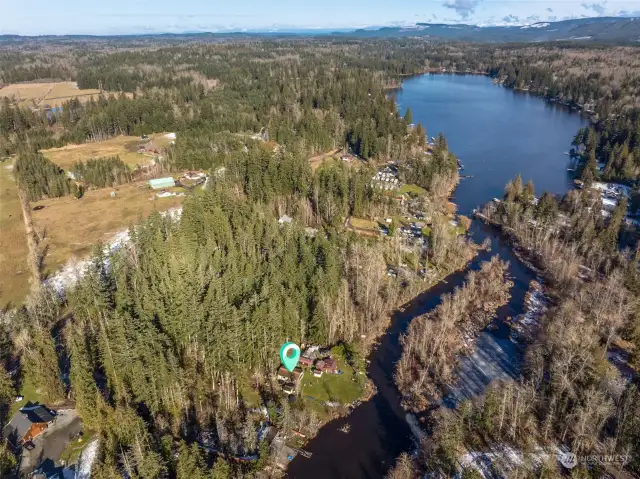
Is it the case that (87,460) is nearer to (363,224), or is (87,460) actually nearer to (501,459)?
(501,459)

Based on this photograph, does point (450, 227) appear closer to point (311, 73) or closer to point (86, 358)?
point (86, 358)

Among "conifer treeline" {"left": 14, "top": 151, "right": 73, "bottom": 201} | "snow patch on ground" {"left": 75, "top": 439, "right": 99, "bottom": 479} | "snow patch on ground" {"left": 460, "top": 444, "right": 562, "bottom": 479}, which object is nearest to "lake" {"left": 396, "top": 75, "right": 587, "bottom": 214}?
"snow patch on ground" {"left": 460, "top": 444, "right": 562, "bottom": 479}

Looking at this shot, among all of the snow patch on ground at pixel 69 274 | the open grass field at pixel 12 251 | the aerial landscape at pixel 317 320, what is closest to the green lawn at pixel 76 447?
the aerial landscape at pixel 317 320

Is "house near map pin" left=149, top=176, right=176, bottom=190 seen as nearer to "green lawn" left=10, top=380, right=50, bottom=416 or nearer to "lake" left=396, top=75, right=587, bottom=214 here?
"green lawn" left=10, top=380, right=50, bottom=416

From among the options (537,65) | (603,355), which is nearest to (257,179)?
(603,355)

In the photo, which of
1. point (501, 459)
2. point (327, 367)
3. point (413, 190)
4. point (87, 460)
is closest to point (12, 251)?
point (87, 460)

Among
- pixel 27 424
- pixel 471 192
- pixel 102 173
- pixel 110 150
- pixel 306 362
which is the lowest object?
pixel 306 362
